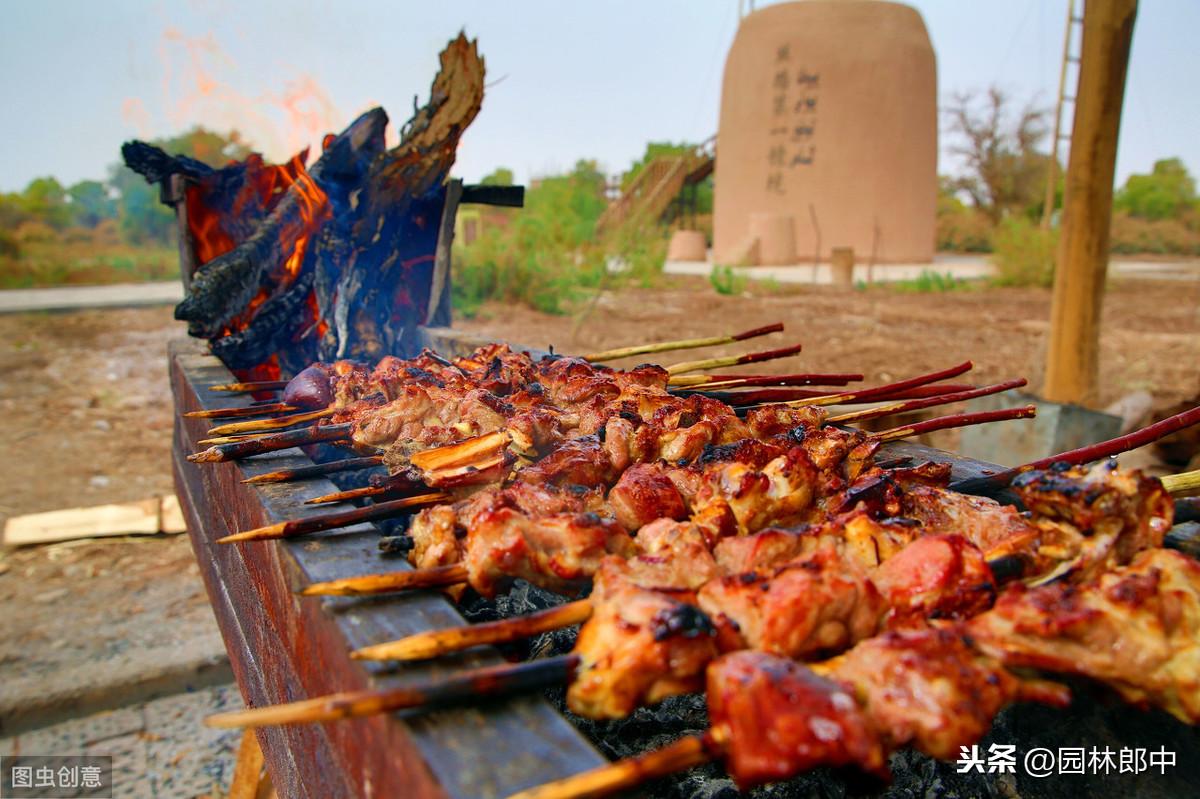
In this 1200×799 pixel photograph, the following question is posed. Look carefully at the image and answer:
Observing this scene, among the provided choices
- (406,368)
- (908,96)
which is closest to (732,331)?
(406,368)

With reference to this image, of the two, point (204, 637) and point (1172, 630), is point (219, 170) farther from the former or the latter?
point (1172, 630)

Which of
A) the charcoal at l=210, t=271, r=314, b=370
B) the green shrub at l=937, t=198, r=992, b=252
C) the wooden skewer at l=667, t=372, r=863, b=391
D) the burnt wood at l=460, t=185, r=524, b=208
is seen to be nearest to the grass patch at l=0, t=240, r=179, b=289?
the burnt wood at l=460, t=185, r=524, b=208

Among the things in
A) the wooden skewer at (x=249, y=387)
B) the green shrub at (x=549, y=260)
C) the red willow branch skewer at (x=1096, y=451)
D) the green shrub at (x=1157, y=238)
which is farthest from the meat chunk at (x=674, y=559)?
the green shrub at (x=1157, y=238)

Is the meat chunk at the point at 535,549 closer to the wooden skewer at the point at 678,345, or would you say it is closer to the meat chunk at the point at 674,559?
the meat chunk at the point at 674,559

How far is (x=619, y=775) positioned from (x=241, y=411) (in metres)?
2.27

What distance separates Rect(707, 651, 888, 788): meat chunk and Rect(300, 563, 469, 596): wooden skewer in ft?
1.88

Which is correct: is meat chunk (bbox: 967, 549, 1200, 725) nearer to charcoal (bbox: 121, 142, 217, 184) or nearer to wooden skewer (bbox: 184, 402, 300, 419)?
wooden skewer (bbox: 184, 402, 300, 419)

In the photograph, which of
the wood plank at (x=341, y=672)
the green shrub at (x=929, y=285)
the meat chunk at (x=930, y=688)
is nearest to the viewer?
the wood plank at (x=341, y=672)

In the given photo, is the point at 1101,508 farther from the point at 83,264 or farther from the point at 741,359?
the point at 83,264

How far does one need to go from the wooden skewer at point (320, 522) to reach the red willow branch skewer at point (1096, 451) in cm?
143

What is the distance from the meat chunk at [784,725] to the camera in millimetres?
1033

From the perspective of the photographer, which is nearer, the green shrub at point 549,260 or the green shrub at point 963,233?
the green shrub at point 549,260

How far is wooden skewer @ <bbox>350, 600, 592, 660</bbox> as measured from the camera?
1.16 metres

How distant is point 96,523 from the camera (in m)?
5.70
